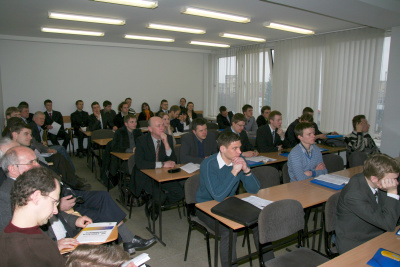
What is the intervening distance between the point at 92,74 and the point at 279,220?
7.85 meters

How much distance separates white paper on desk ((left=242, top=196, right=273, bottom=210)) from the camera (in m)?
2.49

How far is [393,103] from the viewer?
529 centimetres

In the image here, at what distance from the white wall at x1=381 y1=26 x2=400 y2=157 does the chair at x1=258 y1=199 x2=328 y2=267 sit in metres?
4.14

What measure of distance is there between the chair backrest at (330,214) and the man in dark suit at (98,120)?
6326 mm

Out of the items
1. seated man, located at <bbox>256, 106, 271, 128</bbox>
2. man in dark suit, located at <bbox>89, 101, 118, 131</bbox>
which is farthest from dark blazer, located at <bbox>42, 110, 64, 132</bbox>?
seated man, located at <bbox>256, 106, 271, 128</bbox>

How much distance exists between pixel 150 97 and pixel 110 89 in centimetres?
135

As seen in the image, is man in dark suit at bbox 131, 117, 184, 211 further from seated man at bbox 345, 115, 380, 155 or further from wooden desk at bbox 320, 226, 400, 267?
seated man at bbox 345, 115, 380, 155

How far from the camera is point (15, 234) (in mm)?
1496

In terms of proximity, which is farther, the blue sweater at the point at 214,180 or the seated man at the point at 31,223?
the blue sweater at the point at 214,180

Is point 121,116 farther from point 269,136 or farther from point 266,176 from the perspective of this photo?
point 266,176

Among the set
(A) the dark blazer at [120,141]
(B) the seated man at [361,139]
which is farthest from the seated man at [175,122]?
(B) the seated man at [361,139]

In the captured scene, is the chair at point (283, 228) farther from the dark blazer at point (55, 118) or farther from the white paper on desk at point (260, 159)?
the dark blazer at point (55, 118)

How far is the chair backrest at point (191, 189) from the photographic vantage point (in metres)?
2.97

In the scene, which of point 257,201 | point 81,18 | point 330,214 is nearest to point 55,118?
point 81,18
